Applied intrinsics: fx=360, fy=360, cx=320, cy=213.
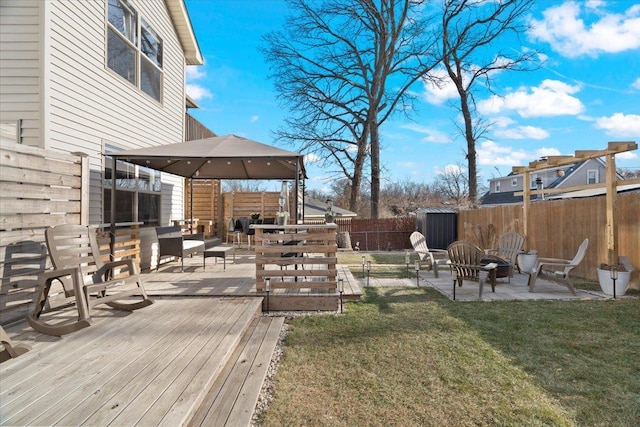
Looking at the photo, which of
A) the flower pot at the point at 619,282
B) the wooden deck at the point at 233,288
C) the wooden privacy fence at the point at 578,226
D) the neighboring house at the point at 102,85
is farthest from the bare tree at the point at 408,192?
the wooden deck at the point at 233,288

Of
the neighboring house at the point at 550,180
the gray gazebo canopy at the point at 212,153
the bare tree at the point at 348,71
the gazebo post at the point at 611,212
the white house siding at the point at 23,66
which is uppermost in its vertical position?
the bare tree at the point at 348,71

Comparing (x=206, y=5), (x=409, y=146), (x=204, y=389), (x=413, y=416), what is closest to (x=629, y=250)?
(x=413, y=416)

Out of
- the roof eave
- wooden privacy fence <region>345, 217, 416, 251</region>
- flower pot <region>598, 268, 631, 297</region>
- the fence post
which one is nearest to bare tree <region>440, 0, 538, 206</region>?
wooden privacy fence <region>345, 217, 416, 251</region>

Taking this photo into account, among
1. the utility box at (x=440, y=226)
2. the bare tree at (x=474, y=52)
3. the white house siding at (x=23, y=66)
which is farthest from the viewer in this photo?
the bare tree at (x=474, y=52)

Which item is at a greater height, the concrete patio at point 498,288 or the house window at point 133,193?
the house window at point 133,193

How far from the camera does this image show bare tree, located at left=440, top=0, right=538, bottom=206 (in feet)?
52.5

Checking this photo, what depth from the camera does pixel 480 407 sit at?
8.13ft

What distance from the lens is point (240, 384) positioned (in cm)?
278

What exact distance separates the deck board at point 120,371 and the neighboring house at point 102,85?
305 centimetres

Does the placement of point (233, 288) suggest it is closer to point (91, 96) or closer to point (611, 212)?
point (91, 96)

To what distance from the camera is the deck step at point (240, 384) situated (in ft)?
7.54

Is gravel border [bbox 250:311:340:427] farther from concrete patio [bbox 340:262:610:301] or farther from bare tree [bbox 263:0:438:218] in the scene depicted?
bare tree [bbox 263:0:438:218]

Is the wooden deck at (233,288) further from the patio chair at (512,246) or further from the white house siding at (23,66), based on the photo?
the patio chair at (512,246)

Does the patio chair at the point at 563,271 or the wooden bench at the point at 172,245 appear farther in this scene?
the wooden bench at the point at 172,245
